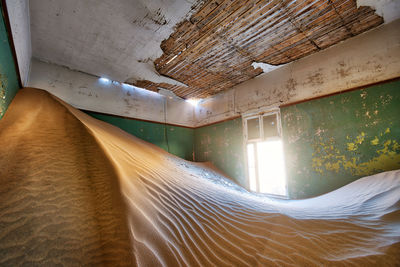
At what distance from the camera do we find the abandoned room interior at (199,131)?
58.0 inches

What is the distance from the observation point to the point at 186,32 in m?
4.17

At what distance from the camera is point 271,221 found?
2252 mm

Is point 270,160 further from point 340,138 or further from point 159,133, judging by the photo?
point 159,133

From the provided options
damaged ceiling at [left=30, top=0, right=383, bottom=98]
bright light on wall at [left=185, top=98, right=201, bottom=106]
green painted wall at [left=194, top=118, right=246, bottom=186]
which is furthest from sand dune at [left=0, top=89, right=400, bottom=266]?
bright light on wall at [left=185, top=98, right=201, bottom=106]

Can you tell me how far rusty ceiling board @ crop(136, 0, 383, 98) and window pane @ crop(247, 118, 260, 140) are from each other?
191cm

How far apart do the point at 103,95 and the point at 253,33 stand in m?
5.71

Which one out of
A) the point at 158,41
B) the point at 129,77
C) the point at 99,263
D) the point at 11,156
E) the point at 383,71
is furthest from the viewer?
the point at 129,77

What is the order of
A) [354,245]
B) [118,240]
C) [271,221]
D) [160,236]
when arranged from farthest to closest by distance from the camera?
1. [271,221]
2. [354,245]
3. [160,236]
4. [118,240]

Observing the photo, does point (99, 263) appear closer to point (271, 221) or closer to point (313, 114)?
point (271, 221)

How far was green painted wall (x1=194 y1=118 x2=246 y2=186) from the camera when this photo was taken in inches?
265

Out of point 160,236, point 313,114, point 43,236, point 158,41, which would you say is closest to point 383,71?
point 313,114

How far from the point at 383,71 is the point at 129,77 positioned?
778 centimetres

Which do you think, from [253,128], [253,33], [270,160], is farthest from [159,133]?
[253,33]

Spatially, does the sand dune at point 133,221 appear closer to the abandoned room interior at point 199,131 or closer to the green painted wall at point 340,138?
the abandoned room interior at point 199,131
